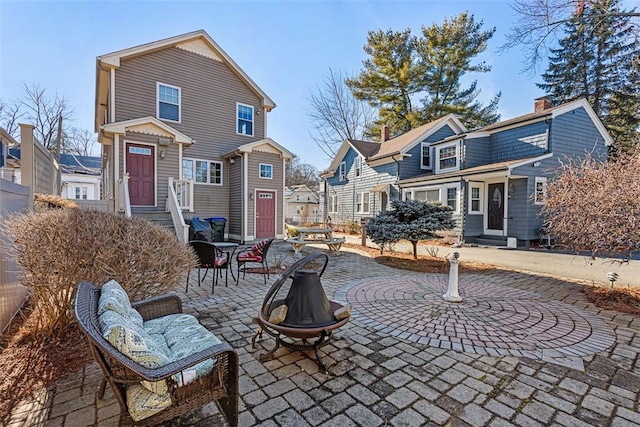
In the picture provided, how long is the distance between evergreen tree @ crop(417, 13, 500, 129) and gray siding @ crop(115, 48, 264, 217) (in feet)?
51.1

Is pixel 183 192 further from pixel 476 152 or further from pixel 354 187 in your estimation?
pixel 476 152

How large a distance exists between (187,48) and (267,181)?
6.50 metres

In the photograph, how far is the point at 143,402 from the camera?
1.65m

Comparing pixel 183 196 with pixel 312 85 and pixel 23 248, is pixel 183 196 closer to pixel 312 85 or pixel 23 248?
pixel 23 248

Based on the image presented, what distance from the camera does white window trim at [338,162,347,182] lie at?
21.3m

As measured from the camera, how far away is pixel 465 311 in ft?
13.9

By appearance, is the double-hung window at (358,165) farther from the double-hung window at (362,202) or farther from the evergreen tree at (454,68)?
the evergreen tree at (454,68)

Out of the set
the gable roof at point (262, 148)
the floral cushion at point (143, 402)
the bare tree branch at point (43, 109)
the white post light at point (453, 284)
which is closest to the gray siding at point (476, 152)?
the gable roof at point (262, 148)

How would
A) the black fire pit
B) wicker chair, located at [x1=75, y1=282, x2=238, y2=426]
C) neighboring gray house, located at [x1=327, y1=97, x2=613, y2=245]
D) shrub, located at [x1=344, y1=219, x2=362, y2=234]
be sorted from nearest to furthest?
wicker chair, located at [x1=75, y1=282, x2=238, y2=426] < the black fire pit < neighboring gray house, located at [x1=327, y1=97, x2=613, y2=245] < shrub, located at [x1=344, y1=219, x2=362, y2=234]

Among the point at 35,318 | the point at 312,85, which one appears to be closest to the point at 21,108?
the point at 312,85

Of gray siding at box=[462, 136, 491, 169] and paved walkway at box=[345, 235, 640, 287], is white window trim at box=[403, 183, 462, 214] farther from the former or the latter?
paved walkway at box=[345, 235, 640, 287]

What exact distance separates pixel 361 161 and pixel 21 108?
2695 cm

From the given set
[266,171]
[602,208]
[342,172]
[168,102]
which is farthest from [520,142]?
[168,102]

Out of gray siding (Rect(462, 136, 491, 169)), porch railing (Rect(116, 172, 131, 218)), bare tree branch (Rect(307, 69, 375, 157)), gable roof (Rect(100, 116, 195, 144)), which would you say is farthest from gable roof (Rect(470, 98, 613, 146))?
porch railing (Rect(116, 172, 131, 218))
